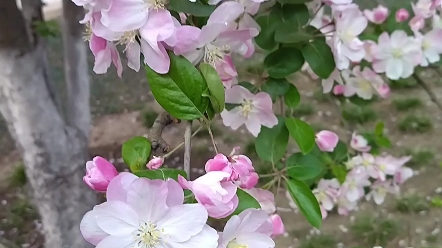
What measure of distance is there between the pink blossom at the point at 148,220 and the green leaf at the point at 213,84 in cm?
8

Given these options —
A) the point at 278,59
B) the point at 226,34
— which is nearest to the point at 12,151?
the point at 278,59

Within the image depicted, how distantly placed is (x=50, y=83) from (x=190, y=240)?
2.40ft

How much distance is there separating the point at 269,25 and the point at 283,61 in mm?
50

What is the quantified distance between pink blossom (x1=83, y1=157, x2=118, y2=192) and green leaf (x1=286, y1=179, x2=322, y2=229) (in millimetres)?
223

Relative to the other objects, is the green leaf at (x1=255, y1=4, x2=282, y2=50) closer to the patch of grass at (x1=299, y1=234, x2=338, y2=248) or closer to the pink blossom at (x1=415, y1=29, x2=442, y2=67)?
the pink blossom at (x1=415, y1=29, x2=442, y2=67)

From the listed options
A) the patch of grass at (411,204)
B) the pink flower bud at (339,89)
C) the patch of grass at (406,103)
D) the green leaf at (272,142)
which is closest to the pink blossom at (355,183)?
the pink flower bud at (339,89)

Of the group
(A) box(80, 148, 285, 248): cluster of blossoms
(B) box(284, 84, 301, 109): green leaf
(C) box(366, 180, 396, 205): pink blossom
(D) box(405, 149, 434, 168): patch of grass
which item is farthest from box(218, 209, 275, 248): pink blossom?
(D) box(405, 149, 434, 168): patch of grass

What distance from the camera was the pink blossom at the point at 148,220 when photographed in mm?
295

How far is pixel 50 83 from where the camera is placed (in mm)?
947

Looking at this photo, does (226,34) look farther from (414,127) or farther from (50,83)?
(414,127)

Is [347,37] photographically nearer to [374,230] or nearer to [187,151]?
[187,151]

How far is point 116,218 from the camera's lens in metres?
0.30

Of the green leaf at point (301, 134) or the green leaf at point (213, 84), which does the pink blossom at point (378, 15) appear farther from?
the green leaf at point (213, 84)

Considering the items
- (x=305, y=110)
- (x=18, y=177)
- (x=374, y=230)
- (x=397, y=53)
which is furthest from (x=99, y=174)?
(x=305, y=110)
